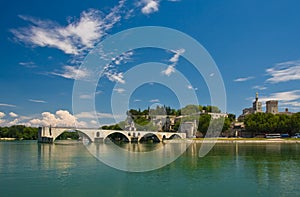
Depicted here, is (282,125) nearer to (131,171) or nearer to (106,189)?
(131,171)

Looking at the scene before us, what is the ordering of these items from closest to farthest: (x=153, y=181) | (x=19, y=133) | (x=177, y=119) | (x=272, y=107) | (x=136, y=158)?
(x=153, y=181) < (x=136, y=158) < (x=19, y=133) < (x=177, y=119) < (x=272, y=107)

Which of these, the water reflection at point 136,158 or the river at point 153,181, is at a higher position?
the river at point 153,181

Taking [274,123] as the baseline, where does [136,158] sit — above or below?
below

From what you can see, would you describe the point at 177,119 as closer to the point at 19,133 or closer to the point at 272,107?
the point at 272,107

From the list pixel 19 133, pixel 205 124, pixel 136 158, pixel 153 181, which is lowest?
pixel 19 133

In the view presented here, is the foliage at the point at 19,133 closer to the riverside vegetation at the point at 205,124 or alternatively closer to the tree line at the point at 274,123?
the riverside vegetation at the point at 205,124

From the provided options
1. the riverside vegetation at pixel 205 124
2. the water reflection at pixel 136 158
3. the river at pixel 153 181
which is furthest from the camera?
the riverside vegetation at pixel 205 124

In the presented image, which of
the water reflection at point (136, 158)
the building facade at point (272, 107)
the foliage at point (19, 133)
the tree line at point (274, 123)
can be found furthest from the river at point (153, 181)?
the building facade at point (272, 107)

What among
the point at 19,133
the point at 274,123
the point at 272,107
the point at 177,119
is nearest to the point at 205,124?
the point at 274,123

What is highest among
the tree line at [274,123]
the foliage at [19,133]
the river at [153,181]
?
the tree line at [274,123]

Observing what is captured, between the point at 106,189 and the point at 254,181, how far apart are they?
7.40 metres

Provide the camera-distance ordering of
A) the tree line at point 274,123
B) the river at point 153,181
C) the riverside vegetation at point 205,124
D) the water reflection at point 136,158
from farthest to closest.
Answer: the riverside vegetation at point 205,124 < the tree line at point 274,123 < the water reflection at point 136,158 < the river at point 153,181

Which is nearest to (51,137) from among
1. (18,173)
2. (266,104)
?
(18,173)

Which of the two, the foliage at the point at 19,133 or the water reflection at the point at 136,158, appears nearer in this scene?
the water reflection at the point at 136,158
